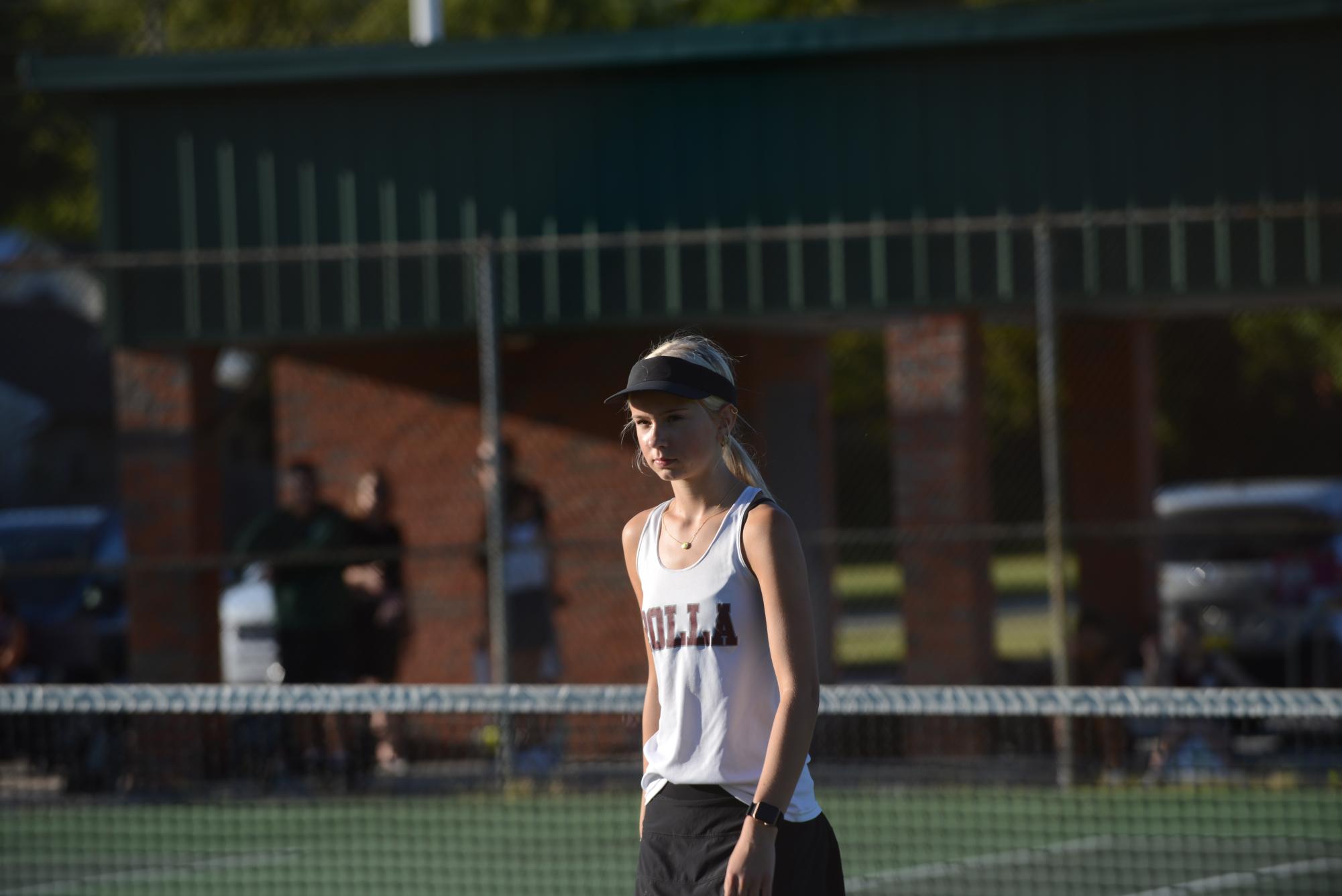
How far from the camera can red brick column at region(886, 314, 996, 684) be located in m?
11.7

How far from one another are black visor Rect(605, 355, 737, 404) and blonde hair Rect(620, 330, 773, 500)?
2 centimetres

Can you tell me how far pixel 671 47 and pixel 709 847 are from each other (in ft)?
28.0

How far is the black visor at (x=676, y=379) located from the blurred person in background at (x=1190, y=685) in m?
6.66

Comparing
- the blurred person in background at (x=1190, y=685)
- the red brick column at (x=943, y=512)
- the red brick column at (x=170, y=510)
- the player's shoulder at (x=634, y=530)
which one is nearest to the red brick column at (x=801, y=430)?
the red brick column at (x=943, y=512)

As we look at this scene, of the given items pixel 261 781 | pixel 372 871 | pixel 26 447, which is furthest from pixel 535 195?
pixel 26 447

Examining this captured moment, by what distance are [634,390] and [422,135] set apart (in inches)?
339

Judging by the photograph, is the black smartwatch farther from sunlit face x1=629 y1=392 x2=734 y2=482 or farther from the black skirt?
sunlit face x1=629 y1=392 x2=734 y2=482

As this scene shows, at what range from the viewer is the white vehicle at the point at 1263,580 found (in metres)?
13.3

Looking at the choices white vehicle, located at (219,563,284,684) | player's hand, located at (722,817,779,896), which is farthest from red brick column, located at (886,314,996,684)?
player's hand, located at (722,817,779,896)

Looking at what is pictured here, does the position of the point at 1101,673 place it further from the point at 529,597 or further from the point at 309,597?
the point at 309,597

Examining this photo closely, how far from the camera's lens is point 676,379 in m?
3.85

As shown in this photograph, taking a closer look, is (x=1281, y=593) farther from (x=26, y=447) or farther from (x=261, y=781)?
(x=26, y=447)

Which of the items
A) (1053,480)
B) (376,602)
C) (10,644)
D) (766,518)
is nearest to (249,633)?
(10,644)

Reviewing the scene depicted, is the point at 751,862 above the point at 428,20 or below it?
below
